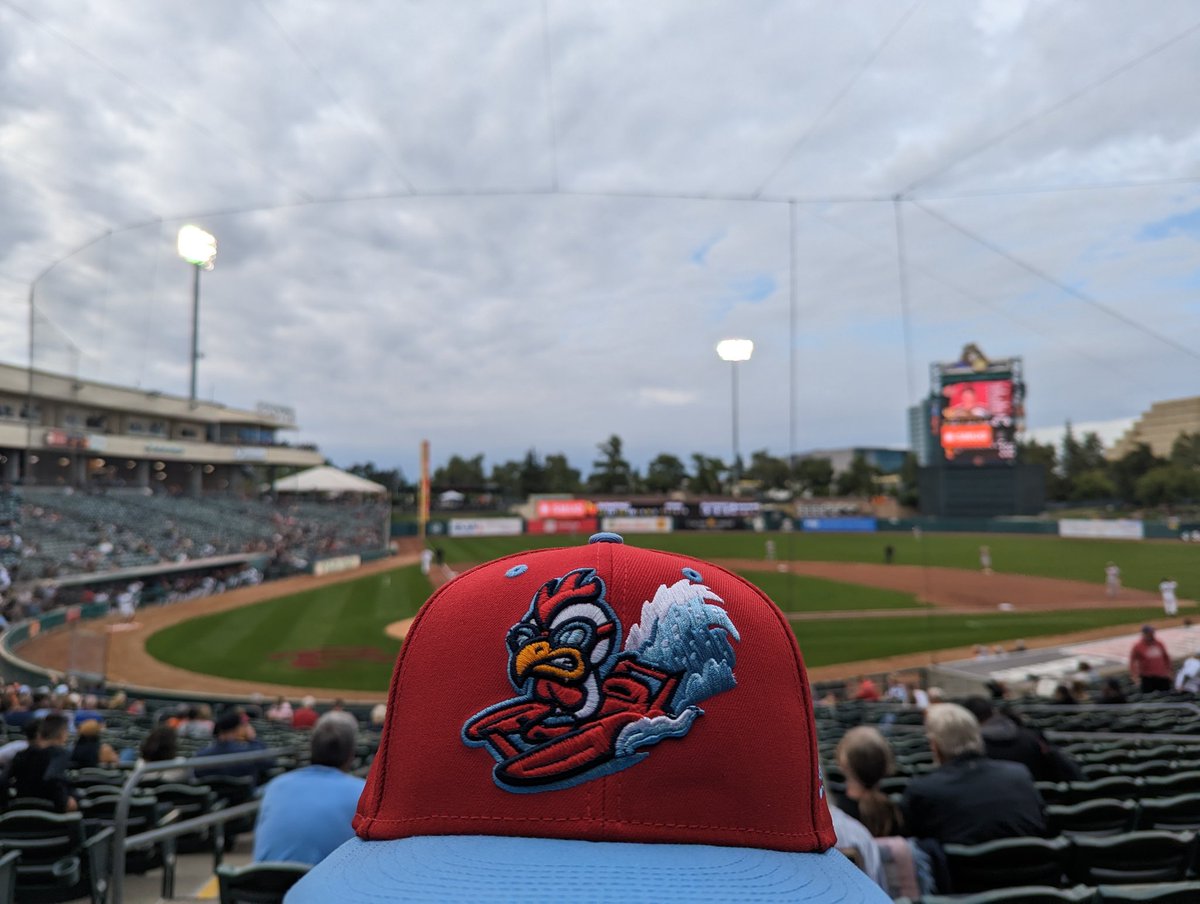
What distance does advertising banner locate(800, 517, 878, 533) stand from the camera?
4566 centimetres

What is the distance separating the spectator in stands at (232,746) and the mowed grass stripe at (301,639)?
918 centimetres

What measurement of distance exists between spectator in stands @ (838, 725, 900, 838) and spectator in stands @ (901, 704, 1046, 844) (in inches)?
9.2

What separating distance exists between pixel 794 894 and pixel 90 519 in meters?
31.1

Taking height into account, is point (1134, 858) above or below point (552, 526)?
above

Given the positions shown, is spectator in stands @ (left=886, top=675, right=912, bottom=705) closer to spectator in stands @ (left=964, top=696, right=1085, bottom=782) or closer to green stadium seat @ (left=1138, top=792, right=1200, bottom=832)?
spectator in stands @ (left=964, top=696, right=1085, bottom=782)

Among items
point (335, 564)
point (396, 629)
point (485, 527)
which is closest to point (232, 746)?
point (396, 629)

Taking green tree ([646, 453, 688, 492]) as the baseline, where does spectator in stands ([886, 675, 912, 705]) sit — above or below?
below

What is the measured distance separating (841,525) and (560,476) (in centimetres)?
2396

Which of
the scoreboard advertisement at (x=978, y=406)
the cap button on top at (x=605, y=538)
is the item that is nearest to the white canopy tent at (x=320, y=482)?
the scoreboard advertisement at (x=978, y=406)

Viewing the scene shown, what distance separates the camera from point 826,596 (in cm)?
2355

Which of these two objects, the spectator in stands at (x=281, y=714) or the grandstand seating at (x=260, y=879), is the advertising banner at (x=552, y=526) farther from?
the grandstand seating at (x=260, y=879)

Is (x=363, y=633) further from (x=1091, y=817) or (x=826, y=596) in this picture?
(x=1091, y=817)

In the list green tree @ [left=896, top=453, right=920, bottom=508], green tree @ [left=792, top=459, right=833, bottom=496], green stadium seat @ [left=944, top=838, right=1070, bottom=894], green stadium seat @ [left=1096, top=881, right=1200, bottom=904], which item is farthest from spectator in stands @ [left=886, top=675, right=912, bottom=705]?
green tree @ [left=792, top=459, right=833, bottom=496]

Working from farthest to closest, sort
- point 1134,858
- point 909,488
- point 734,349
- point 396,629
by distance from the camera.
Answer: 1. point 909,488
2. point 396,629
3. point 734,349
4. point 1134,858
